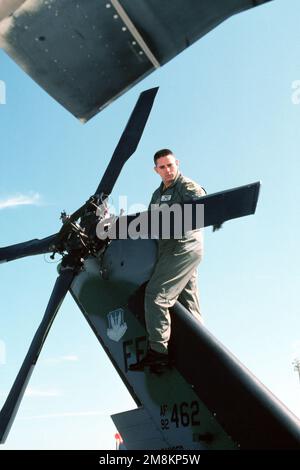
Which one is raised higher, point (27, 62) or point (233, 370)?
point (27, 62)

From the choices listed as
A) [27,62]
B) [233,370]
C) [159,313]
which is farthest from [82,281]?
[27,62]

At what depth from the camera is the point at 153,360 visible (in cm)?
399

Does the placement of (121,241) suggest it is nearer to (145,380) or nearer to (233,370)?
(145,380)

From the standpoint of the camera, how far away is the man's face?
468 cm

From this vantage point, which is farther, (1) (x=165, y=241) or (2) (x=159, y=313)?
(1) (x=165, y=241)

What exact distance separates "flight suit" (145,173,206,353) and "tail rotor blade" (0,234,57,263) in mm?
1964

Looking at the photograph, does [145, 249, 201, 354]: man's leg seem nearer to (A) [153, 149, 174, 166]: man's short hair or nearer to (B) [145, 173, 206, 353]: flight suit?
(B) [145, 173, 206, 353]: flight suit

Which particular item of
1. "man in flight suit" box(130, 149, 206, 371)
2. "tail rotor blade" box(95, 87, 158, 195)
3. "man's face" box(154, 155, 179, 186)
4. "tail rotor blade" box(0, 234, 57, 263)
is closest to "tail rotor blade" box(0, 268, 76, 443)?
"tail rotor blade" box(0, 234, 57, 263)

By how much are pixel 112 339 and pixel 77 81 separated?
10.7 feet

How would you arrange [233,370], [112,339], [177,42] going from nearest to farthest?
1. [177,42]
2. [233,370]
3. [112,339]

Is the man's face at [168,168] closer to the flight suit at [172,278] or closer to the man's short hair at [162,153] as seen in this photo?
the man's short hair at [162,153]

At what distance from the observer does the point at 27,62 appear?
2.36 metres
